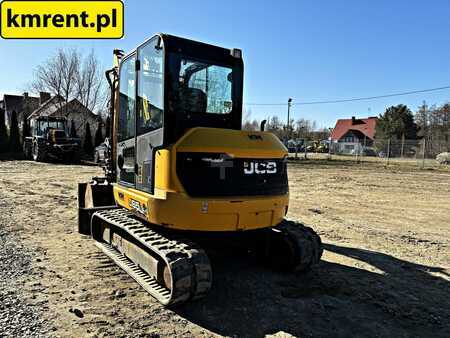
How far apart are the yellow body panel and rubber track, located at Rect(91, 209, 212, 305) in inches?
9.2

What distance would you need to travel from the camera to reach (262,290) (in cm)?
485

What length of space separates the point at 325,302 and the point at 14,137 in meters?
33.1

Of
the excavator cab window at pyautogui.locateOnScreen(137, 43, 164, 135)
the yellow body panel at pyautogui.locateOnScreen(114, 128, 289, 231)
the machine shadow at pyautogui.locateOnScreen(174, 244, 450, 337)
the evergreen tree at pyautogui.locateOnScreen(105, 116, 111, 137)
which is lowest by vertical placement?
the machine shadow at pyautogui.locateOnScreen(174, 244, 450, 337)

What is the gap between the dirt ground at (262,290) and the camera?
3.93 m

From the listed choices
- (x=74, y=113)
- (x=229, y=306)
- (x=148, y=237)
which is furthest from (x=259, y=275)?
(x=74, y=113)

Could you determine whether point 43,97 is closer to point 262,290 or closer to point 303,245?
point 303,245

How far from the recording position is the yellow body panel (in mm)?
4270

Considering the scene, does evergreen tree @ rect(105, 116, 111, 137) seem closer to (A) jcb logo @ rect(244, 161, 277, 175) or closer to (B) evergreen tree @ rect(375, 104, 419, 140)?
(A) jcb logo @ rect(244, 161, 277, 175)

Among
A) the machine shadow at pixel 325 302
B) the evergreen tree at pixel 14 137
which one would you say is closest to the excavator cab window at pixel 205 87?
the machine shadow at pixel 325 302

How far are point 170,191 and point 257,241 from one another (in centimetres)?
208

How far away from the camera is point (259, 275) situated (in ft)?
17.6

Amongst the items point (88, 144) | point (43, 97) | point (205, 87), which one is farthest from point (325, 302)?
point (43, 97)

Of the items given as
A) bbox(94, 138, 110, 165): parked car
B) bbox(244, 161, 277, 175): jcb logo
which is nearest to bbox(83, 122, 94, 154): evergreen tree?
bbox(94, 138, 110, 165): parked car

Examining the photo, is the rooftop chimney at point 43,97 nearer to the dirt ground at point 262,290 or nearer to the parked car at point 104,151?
the parked car at point 104,151
